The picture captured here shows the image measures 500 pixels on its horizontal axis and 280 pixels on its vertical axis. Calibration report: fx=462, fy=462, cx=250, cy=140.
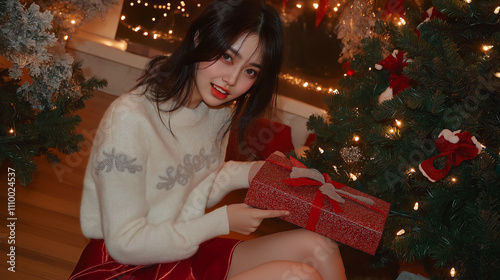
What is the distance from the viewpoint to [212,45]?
47.8 inches

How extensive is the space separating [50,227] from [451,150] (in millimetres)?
1492

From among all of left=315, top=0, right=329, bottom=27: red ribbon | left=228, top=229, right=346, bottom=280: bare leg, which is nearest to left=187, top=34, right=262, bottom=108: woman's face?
left=228, top=229, right=346, bottom=280: bare leg

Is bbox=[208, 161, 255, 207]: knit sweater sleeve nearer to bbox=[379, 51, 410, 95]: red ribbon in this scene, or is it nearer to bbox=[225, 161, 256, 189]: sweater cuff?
bbox=[225, 161, 256, 189]: sweater cuff

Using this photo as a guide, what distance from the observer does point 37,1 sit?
2096 millimetres

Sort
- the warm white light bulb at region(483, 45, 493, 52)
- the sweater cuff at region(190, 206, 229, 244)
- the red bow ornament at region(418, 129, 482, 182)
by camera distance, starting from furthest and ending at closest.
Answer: the warm white light bulb at region(483, 45, 493, 52)
the red bow ornament at region(418, 129, 482, 182)
the sweater cuff at region(190, 206, 229, 244)

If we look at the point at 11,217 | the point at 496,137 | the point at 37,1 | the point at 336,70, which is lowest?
the point at 11,217

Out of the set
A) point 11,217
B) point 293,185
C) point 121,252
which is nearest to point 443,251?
point 293,185

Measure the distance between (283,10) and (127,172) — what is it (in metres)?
3.02

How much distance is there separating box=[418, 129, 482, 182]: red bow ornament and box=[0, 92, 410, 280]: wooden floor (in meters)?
0.84

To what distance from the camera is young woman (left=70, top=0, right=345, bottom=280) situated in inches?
43.1

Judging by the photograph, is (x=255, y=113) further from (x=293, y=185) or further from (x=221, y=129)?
(x=293, y=185)

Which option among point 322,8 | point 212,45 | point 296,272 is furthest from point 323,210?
point 322,8

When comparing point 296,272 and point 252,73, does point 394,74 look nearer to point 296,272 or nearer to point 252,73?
point 252,73

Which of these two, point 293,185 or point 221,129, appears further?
point 221,129
